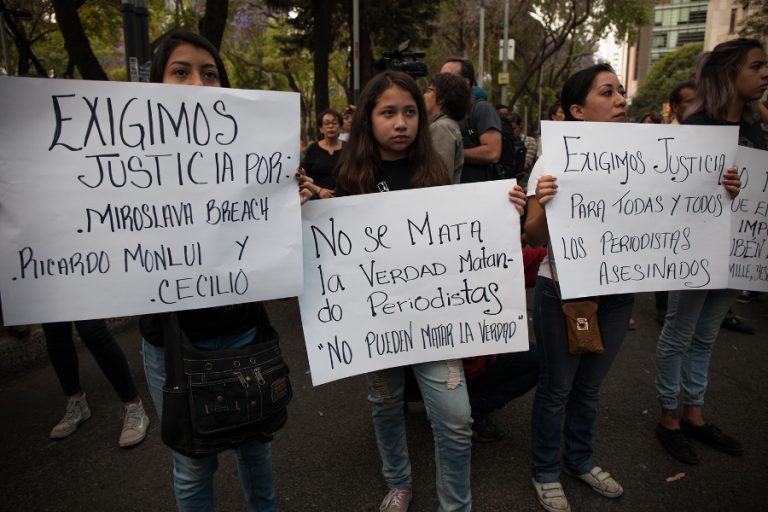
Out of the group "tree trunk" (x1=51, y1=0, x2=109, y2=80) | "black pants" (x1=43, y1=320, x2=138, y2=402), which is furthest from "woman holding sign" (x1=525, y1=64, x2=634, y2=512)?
"tree trunk" (x1=51, y1=0, x2=109, y2=80)

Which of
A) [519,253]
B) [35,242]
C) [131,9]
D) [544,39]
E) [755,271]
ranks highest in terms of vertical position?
[544,39]

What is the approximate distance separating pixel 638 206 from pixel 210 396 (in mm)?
1888

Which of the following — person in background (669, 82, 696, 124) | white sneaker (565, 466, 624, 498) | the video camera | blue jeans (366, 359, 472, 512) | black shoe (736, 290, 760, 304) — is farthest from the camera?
black shoe (736, 290, 760, 304)

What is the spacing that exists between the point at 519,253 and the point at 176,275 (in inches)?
51.0

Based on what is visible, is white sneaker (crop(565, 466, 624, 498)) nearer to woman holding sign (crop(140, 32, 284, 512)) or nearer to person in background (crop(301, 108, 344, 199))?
woman holding sign (crop(140, 32, 284, 512))

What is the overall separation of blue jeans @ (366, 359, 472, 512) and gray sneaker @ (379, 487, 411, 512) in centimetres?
26

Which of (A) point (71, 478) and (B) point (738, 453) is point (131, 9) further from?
(B) point (738, 453)

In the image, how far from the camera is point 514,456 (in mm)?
2596

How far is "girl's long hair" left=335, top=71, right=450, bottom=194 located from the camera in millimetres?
2010

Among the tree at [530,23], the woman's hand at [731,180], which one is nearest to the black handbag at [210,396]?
the woman's hand at [731,180]

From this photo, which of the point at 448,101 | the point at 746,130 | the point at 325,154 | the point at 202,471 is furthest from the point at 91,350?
the point at 746,130

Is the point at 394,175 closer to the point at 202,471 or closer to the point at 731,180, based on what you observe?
the point at 202,471

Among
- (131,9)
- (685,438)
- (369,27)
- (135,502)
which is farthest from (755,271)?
(369,27)

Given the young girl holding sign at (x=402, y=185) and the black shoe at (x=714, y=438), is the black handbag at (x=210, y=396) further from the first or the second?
the black shoe at (x=714, y=438)
